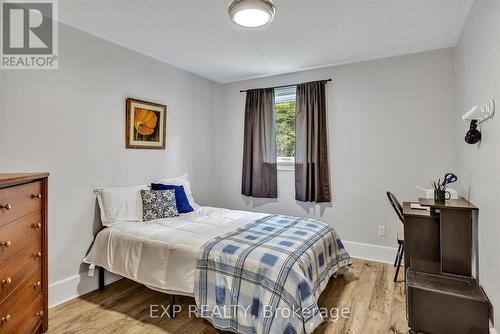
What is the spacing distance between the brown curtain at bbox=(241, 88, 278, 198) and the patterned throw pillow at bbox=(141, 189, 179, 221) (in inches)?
57.5

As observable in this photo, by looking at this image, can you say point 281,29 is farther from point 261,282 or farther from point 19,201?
point 19,201

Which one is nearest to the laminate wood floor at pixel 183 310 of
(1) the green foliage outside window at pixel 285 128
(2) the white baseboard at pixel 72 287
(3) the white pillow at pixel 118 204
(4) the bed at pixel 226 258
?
(2) the white baseboard at pixel 72 287

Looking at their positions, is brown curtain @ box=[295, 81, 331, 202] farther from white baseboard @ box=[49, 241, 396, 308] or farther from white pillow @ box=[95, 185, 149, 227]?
white pillow @ box=[95, 185, 149, 227]

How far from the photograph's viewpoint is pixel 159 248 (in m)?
2.32

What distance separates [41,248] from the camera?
1819 millimetres

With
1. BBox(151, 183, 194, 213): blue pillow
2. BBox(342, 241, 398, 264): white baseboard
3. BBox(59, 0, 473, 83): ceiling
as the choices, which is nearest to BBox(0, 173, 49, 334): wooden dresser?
BBox(151, 183, 194, 213): blue pillow

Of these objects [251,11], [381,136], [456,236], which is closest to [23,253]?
[251,11]

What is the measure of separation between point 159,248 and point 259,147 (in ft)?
7.61

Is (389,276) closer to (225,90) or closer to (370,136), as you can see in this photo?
(370,136)

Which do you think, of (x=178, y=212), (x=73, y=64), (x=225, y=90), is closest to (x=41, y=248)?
(x=178, y=212)

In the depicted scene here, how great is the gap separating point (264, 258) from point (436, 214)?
1.56 m

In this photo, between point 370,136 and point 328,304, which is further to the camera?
point 370,136

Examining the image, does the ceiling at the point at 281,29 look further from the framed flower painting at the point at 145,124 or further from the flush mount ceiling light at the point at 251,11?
the framed flower painting at the point at 145,124

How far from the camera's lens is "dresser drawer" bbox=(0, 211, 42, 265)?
1.39 meters
